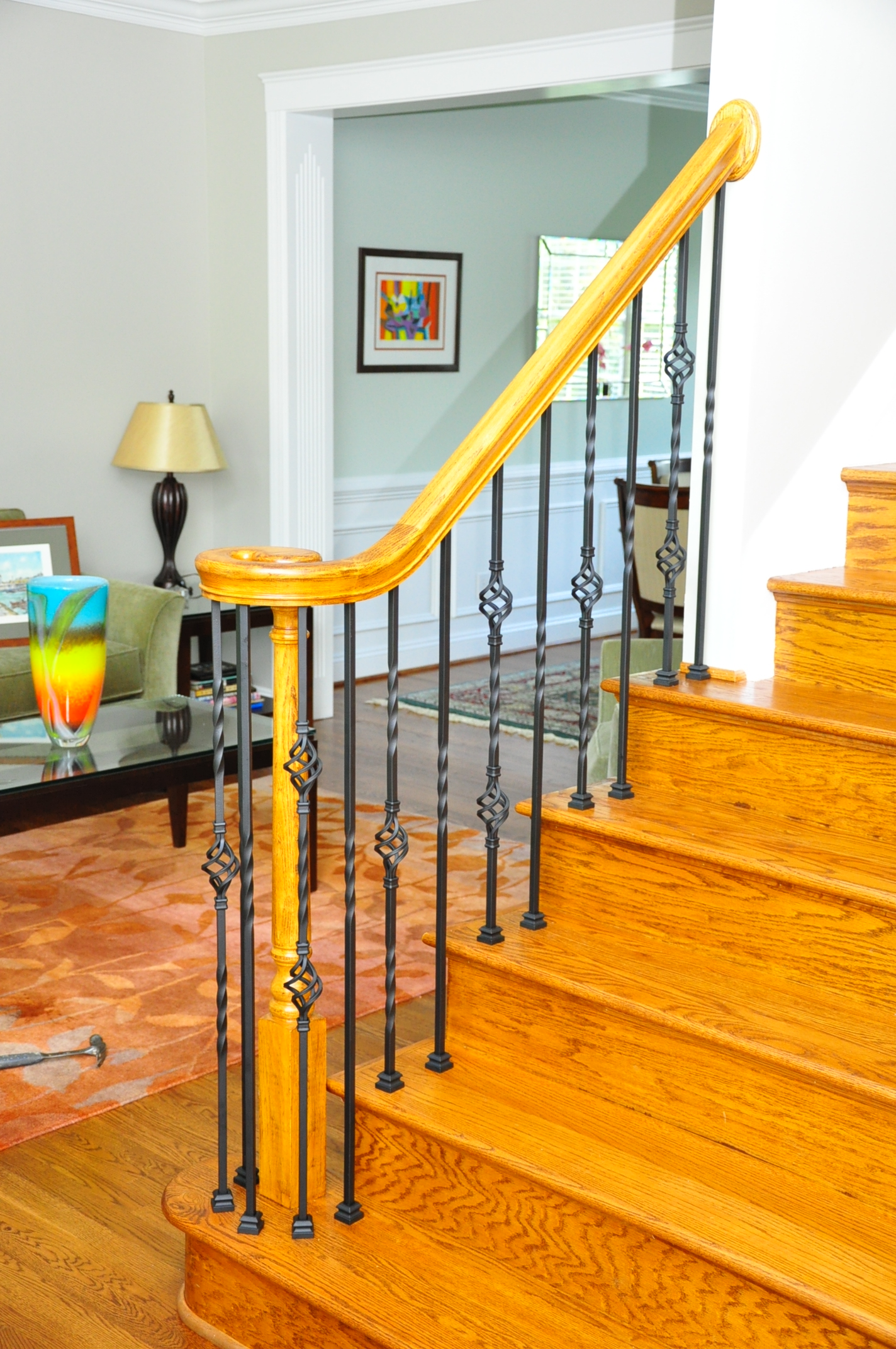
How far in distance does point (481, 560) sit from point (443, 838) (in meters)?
5.59

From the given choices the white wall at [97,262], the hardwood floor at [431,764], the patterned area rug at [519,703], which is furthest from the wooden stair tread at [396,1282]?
the white wall at [97,262]

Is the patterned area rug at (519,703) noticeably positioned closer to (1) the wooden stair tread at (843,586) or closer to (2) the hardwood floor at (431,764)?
(2) the hardwood floor at (431,764)

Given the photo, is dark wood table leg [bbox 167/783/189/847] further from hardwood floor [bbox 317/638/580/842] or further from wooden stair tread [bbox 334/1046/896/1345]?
Answer: wooden stair tread [bbox 334/1046/896/1345]

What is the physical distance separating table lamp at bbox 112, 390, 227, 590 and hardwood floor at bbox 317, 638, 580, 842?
1016mm

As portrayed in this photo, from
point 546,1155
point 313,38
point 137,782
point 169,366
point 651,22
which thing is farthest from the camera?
point 169,366

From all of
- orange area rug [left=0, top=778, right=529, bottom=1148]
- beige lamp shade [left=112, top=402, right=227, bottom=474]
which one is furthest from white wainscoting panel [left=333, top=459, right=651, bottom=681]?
orange area rug [left=0, top=778, right=529, bottom=1148]

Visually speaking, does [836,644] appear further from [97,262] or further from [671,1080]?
[97,262]

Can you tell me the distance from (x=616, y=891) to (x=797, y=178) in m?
1.29

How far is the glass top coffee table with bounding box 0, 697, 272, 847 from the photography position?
3543mm

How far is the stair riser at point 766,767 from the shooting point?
7.29 ft

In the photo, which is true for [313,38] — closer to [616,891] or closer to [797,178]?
[797,178]

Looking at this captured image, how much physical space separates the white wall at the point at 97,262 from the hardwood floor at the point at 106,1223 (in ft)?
11.0

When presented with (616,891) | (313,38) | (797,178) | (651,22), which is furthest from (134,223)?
(616,891)

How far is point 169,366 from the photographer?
6.09 m
